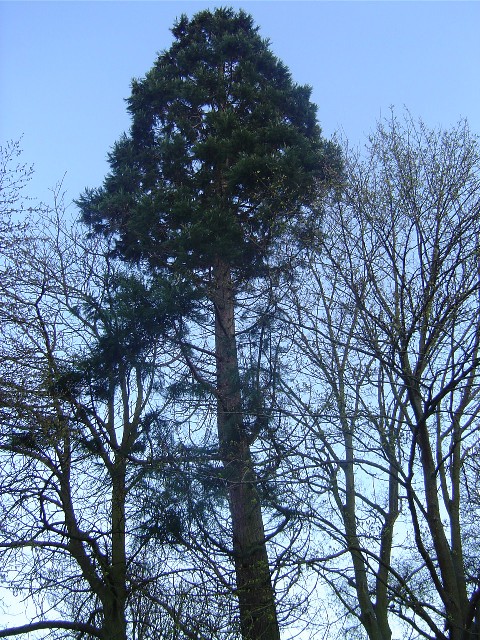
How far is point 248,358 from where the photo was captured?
10008 millimetres

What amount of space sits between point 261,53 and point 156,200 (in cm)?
455

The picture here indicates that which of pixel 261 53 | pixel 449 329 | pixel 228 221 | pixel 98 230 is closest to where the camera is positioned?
pixel 449 329

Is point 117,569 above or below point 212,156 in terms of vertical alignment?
below

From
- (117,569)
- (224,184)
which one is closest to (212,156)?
(224,184)

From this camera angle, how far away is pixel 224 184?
12.2 metres

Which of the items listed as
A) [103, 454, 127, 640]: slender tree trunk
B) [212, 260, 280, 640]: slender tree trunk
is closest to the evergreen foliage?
[212, 260, 280, 640]: slender tree trunk

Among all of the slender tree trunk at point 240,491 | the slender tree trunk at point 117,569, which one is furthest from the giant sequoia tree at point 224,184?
the slender tree trunk at point 117,569

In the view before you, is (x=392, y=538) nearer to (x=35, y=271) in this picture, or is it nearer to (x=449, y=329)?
(x=449, y=329)

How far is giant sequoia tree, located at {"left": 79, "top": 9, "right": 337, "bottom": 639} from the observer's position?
29.6 ft

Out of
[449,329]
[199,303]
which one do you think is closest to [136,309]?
[199,303]

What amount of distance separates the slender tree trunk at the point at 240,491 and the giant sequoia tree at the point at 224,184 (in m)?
0.02

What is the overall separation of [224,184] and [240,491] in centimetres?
561

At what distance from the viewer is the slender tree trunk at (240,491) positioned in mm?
7836

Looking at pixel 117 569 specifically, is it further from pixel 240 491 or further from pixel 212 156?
pixel 212 156
